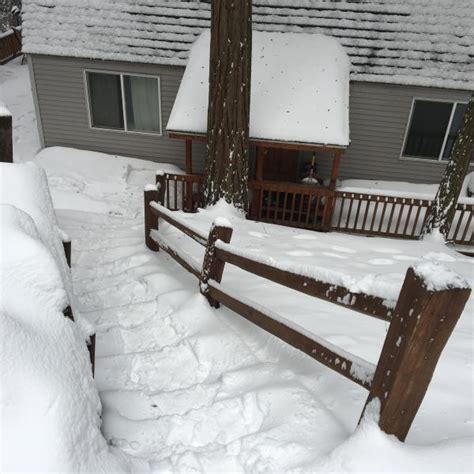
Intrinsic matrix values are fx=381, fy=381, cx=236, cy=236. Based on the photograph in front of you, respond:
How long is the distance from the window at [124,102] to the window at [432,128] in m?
6.74

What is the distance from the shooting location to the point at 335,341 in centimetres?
297

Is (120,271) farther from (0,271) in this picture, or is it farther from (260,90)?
(260,90)

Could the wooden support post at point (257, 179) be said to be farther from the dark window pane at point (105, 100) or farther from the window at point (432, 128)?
the dark window pane at point (105, 100)

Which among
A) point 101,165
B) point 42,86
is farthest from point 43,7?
point 101,165

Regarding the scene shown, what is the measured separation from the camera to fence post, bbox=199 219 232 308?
11.8 ft

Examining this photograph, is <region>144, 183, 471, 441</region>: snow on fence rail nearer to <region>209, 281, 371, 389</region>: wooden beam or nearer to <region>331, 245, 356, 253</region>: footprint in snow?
<region>209, 281, 371, 389</region>: wooden beam

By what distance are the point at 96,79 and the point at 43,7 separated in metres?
1.98

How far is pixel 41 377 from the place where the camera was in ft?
5.13

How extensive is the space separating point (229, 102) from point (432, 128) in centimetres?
606

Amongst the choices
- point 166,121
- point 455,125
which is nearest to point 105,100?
point 166,121

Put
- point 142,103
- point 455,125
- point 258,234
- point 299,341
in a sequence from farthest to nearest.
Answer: point 142,103 < point 455,125 < point 258,234 < point 299,341

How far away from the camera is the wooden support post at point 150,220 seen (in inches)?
214

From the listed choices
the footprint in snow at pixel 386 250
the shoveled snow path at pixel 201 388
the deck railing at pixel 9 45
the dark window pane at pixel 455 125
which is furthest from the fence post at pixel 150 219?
the deck railing at pixel 9 45

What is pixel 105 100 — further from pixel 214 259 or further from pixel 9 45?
pixel 9 45
